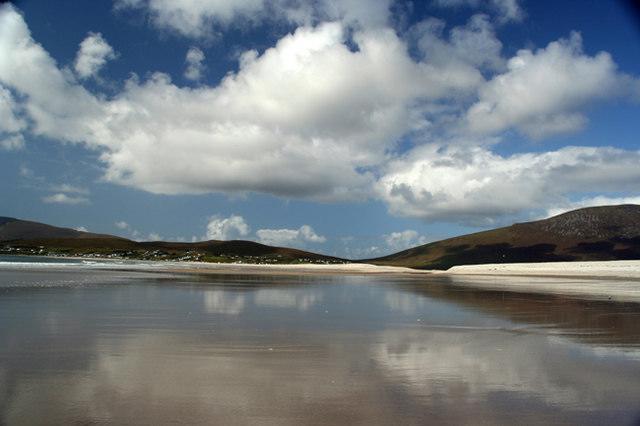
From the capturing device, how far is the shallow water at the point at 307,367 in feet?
24.5

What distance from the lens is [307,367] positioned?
1030 centimetres

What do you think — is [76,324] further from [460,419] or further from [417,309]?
[417,309]

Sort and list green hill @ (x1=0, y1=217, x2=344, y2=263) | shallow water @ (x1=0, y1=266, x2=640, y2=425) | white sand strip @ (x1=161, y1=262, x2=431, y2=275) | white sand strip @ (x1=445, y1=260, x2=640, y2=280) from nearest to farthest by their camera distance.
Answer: shallow water @ (x1=0, y1=266, x2=640, y2=425) → white sand strip @ (x1=161, y1=262, x2=431, y2=275) → white sand strip @ (x1=445, y1=260, x2=640, y2=280) → green hill @ (x1=0, y1=217, x2=344, y2=263)

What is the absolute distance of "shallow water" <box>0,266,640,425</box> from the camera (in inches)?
294

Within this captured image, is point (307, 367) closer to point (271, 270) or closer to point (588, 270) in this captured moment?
point (271, 270)

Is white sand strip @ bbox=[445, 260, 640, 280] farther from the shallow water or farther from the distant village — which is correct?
the distant village

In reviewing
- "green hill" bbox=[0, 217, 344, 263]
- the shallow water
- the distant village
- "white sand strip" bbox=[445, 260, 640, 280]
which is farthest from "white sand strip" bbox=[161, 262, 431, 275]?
"green hill" bbox=[0, 217, 344, 263]

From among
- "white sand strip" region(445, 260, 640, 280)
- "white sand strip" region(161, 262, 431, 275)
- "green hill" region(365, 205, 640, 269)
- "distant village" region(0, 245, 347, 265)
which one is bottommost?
"white sand strip" region(161, 262, 431, 275)

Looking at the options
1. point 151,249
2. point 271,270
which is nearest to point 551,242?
point 271,270

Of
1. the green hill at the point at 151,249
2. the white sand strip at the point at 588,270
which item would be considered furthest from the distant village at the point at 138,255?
the white sand strip at the point at 588,270

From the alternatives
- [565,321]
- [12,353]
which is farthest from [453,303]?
[12,353]

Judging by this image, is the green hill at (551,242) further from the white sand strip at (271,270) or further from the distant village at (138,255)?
the white sand strip at (271,270)

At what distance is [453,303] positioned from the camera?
2511cm

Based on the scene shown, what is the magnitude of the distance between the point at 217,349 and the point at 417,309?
40.8 feet
